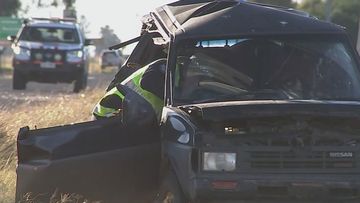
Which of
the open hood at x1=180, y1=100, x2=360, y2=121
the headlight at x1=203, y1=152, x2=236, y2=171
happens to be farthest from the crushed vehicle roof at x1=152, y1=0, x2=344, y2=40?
the headlight at x1=203, y1=152, x2=236, y2=171

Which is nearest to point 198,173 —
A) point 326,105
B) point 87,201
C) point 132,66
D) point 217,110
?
point 217,110

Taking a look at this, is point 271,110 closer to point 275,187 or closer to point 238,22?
point 275,187

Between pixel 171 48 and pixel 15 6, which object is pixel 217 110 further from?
pixel 15 6

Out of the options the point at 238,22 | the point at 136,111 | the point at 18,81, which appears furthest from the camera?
the point at 18,81

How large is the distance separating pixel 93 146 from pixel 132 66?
2.76 metres

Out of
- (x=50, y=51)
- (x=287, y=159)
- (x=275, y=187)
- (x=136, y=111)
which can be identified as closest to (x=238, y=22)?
(x=136, y=111)

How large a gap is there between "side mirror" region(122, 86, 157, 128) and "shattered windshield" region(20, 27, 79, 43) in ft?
51.5

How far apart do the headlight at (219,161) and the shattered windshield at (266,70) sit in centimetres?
90

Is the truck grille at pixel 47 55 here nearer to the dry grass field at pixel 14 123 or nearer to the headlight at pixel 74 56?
the headlight at pixel 74 56

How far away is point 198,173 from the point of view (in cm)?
537

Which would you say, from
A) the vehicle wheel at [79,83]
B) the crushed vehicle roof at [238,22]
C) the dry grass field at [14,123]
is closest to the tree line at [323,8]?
the vehicle wheel at [79,83]

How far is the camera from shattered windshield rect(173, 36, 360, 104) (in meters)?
6.31

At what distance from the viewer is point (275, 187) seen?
17.3ft

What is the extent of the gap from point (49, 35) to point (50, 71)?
3.68 ft
